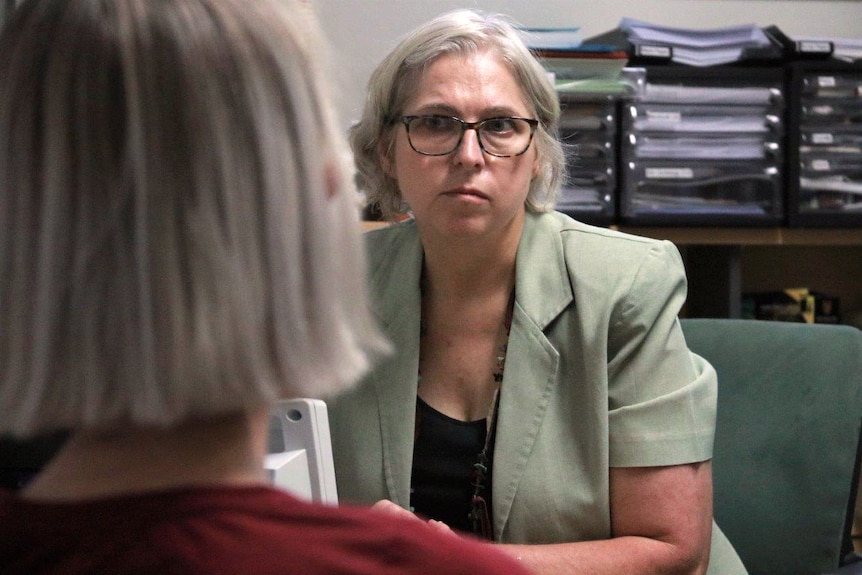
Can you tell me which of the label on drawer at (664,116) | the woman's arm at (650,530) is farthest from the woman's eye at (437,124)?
the label on drawer at (664,116)

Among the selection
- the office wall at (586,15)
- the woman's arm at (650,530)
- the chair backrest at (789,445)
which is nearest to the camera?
Answer: the woman's arm at (650,530)

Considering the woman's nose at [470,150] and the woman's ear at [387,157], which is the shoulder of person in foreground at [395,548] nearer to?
the woman's nose at [470,150]

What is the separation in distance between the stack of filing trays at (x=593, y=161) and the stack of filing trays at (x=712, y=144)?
0.08 meters

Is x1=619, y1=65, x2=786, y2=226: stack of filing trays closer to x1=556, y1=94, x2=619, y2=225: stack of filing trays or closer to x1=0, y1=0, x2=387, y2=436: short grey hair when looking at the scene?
x1=556, y1=94, x2=619, y2=225: stack of filing trays

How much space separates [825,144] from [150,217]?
221cm

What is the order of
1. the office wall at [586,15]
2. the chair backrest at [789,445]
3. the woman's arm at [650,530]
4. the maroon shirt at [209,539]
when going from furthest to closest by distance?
1. the office wall at [586,15]
2. the chair backrest at [789,445]
3. the woman's arm at [650,530]
4. the maroon shirt at [209,539]

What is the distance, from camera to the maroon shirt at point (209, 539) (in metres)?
0.47

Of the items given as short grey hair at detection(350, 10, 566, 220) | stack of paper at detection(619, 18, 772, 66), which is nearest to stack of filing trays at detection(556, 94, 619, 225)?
A: stack of paper at detection(619, 18, 772, 66)

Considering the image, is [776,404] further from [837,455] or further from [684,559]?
[684,559]

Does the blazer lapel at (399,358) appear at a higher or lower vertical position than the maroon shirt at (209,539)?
lower

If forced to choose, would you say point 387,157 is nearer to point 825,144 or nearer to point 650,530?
point 650,530

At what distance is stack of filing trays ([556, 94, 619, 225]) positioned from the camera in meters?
2.24

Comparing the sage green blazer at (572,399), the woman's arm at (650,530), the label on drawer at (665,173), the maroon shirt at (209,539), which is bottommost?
the woman's arm at (650,530)

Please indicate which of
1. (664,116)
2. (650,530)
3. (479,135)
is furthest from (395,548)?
(664,116)
